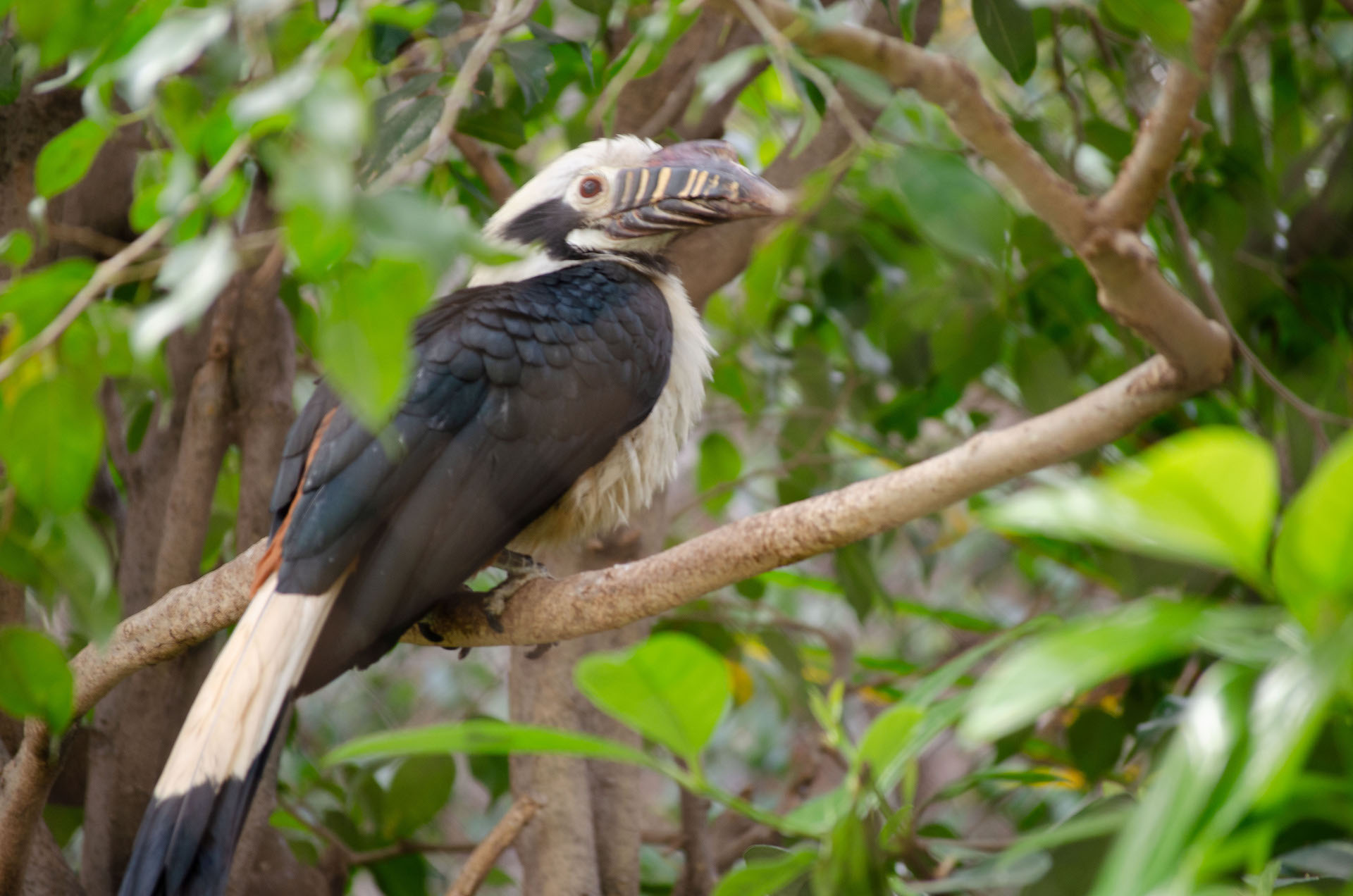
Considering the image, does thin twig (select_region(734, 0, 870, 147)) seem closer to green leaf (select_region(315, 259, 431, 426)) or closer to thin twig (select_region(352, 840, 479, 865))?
green leaf (select_region(315, 259, 431, 426))

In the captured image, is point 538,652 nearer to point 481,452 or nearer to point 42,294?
point 481,452

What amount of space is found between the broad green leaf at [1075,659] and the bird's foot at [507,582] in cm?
148

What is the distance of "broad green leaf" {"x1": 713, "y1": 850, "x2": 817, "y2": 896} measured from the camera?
944 millimetres

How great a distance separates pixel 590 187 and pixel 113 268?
1777mm

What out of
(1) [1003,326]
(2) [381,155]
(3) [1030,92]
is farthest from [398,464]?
(3) [1030,92]

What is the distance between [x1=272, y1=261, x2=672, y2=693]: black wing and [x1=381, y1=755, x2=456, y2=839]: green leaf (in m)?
0.68

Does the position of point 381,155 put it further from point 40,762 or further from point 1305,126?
point 1305,126

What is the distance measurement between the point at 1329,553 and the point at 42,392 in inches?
34.7

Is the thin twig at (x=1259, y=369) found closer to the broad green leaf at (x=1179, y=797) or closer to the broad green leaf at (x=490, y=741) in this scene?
the broad green leaf at (x=1179, y=797)

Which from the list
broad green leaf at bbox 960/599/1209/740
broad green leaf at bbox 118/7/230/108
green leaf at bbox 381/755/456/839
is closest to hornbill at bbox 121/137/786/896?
green leaf at bbox 381/755/456/839

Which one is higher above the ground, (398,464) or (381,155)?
(381,155)

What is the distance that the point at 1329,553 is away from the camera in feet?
1.84

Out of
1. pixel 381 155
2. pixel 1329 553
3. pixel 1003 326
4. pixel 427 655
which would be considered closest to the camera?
pixel 1329 553

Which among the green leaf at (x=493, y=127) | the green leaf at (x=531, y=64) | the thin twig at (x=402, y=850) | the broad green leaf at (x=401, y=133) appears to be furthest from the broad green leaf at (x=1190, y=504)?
the thin twig at (x=402, y=850)
